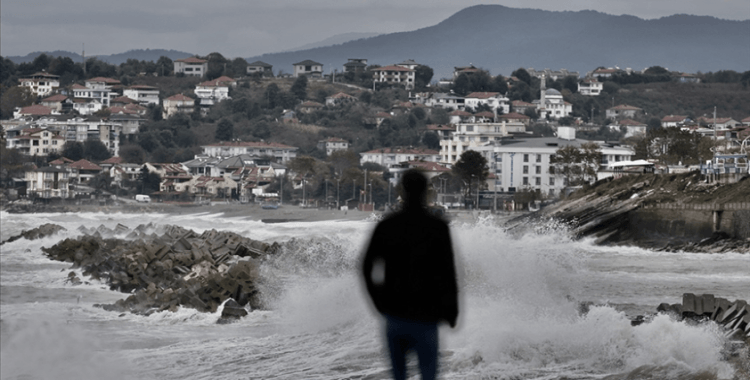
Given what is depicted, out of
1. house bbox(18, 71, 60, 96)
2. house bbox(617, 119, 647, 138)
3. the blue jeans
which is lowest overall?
the blue jeans

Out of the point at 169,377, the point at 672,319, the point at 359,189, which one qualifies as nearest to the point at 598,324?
the point at 672,319

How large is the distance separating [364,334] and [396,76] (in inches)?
5274

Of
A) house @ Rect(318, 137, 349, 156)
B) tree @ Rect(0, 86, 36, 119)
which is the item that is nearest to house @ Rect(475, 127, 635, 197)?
house @ Rect(318, 137, 349, 156)

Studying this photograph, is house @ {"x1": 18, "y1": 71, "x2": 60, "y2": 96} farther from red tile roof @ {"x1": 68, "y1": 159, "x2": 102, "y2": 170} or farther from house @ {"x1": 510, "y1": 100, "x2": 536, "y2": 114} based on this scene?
house @ {"x1": 510, "y1": 100, "x2": 536, "y2": 114}

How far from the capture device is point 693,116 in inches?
5271

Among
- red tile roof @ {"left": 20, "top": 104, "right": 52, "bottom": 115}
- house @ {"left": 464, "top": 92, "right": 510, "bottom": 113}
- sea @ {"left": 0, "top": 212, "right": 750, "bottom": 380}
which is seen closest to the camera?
sea @ {"left": 0, "top": 212, "right": 750, "bottom": 380}

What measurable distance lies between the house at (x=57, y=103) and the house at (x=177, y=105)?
12104 mm

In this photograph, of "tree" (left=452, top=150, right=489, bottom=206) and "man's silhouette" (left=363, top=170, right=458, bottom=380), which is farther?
"tree" (left=452, top=150, right=489, bottom=206)

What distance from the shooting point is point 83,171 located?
9219cm

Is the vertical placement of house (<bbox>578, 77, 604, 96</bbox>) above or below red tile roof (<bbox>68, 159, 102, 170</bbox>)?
above

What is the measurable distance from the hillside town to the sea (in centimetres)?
2579

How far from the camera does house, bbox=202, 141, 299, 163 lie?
331 feet

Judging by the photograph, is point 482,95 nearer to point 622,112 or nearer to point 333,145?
point 622,112

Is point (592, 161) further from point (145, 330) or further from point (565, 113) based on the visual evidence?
point (565, 113)
